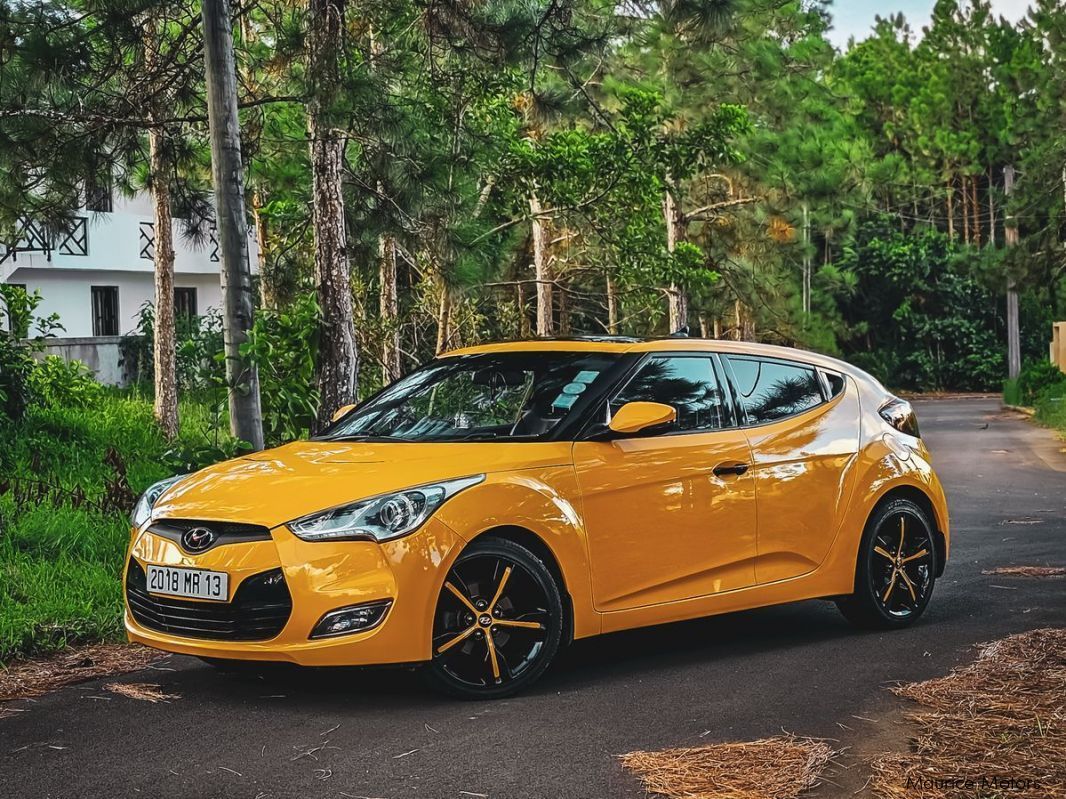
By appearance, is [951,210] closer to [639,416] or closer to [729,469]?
[729,469]

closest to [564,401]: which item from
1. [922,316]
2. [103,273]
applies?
[103,273]

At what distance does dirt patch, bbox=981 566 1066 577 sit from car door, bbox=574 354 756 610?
3606 mm

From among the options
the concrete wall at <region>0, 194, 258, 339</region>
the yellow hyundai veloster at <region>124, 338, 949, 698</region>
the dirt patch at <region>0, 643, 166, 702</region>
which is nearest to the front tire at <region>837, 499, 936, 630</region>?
the yellow hyundai veloster at <region>124, 338, 949, 698</region>

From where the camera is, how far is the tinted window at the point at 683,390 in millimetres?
7680

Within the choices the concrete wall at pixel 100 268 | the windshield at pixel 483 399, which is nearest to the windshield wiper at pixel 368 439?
the windshield at pixel 483 399

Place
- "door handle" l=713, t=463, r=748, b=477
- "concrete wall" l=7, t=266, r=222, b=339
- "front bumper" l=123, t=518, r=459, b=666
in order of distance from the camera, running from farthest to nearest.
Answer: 1. "concrete wall" l=7, t=266, r=222, b=339
2. "door handle" l=713, t=463, r=748, b=477
3. "front bumper" l=123, t=518, r=459, b=666

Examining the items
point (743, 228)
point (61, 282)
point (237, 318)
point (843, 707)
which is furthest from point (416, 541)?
point (743, 228)

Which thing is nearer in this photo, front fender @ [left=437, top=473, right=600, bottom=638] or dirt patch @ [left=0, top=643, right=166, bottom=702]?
front fender @ [left=437, top=473, right=600, bottom=638]

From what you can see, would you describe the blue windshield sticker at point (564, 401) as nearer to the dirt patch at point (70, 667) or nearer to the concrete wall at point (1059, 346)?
the dirt patch at point (70, 667)

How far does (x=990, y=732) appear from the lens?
19.8 feet

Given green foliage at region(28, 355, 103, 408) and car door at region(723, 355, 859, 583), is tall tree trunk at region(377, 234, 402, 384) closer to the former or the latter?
green foliage at region(28, 355, 103, 408)

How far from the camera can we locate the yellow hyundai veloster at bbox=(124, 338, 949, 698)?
21.2ft

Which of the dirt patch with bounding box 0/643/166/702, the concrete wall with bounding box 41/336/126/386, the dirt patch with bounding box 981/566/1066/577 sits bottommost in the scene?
the dirt patch with bounding box 981/566/1066/577

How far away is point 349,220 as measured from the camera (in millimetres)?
16938
